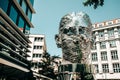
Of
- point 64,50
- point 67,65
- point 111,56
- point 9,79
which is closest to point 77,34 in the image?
point 64,50

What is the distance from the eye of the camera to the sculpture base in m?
4.51

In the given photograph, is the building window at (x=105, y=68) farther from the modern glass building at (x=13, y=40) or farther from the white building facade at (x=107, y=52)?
the modern glass building at (x=13, y=40)

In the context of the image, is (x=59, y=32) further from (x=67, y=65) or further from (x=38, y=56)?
(x=38, y=56)

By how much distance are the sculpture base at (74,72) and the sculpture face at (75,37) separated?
19cm

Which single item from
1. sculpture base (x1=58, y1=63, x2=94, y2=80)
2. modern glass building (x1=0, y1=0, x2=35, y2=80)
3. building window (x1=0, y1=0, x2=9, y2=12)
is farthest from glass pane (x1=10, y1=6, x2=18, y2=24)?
sculpture base (x1=58, y1=63, x2=94, y2=80)

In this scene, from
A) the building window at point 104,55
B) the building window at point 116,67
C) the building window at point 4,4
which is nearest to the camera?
the building window at point 4,4

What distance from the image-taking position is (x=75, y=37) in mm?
4887

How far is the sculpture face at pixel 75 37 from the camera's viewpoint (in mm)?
4766

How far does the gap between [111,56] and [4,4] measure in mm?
22425

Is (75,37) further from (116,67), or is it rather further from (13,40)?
(116,67)

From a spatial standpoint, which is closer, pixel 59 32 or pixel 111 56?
pixel 59 32

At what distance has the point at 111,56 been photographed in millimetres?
28719

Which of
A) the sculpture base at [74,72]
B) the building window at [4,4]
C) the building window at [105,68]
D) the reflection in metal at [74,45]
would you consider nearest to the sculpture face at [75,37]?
the reflection in metal at [74,45]

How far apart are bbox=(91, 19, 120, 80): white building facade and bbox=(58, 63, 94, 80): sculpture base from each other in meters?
22.8
